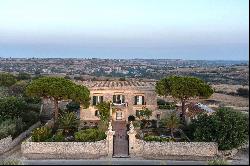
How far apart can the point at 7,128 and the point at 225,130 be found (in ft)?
58.7

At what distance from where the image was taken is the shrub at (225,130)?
104 feet

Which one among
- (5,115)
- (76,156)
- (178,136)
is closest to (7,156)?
(76,156)

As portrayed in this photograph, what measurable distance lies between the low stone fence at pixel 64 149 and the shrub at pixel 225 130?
752 cm

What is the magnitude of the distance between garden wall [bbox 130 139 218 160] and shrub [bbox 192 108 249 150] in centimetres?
65

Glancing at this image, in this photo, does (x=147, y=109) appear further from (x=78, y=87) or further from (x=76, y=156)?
(x=76, y=156)

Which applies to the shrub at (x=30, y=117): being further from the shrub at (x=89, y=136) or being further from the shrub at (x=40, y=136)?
the shrub at (x=89, y=136)

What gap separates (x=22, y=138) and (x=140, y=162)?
41.6 ft

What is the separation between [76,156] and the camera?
31.7 metres

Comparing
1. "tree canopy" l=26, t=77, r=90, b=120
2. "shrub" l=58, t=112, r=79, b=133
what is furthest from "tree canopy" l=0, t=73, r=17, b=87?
"shrub" l=58, t=112, r=79, b=133

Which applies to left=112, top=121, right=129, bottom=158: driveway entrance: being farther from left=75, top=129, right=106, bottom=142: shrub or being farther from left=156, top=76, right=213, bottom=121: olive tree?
left=156, top=76, right=213, bottom=121: olive tree

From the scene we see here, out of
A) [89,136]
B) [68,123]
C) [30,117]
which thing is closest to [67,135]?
[68,123]

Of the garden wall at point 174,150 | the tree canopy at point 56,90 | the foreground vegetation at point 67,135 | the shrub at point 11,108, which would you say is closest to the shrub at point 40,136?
the foreground vegetation at point 67,135

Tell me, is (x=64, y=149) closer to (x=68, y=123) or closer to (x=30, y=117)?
(x=68, y=123)

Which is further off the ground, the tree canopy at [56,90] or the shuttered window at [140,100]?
the tree canopy at [56,90]
